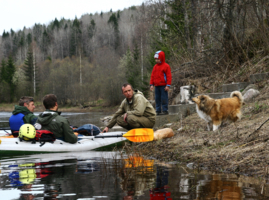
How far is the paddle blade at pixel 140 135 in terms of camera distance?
27.1ft

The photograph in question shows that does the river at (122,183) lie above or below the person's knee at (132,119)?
below

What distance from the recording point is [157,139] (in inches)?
325

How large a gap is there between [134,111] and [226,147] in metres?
3.11

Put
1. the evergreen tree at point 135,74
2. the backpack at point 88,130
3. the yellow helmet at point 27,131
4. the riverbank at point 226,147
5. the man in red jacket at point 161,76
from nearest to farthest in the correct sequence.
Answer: the riverbank at point 226,147 → the yellow helmet at point 27,131 → the backpack at point 88,130 → the man in red jacket at point 161,76 → the evergreen tree at point 135,74

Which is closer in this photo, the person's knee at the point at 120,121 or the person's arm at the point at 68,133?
the person's arm at the point at 68,133

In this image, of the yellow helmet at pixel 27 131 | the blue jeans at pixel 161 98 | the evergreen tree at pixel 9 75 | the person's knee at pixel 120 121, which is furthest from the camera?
the evergreen tree at pixel 9 75

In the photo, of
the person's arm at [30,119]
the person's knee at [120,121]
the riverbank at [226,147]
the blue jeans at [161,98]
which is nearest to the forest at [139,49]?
the blue jeans at [161,98]

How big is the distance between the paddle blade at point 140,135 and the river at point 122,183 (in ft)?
7.24

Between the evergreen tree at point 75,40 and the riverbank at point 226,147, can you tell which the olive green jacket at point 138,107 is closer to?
the riverbank at point 226,147

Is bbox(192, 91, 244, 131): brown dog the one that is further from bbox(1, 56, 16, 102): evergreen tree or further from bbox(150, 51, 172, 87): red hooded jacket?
bbox(1, 56, 16, 102): evergreen tree

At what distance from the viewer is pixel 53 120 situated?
734cm

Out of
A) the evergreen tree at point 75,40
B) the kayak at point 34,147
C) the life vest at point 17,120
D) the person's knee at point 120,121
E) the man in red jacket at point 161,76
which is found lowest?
the kayak at point 34,147

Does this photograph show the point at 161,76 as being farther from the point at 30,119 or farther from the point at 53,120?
the point at 30,119

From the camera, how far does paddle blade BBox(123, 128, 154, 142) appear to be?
826 cm
